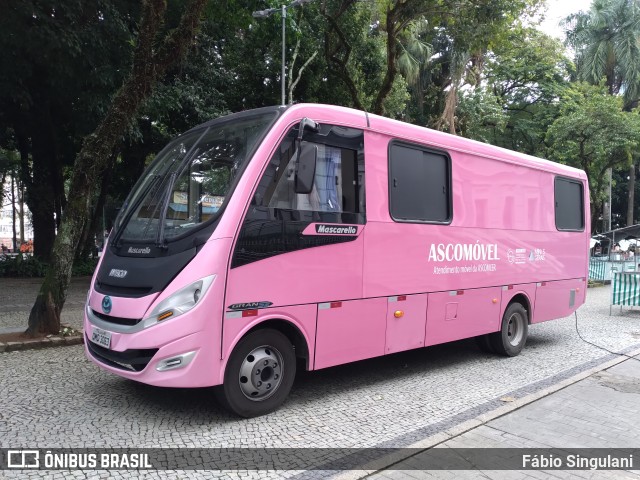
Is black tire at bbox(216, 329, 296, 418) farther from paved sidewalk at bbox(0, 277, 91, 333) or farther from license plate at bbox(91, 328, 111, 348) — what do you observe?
paved sidewalk at bbox(0, 277, 91, 333)

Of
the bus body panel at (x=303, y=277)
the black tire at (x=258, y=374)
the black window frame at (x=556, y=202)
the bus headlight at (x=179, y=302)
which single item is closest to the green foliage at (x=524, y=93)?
the black window frame at (x=556, y=202)

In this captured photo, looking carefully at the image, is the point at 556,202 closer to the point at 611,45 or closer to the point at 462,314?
the point at 462,314

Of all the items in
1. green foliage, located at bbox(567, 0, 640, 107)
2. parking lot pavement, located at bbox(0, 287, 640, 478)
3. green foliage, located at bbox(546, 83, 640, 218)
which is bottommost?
parking lot pavement, located at bbox(0, 287, 640, 478)

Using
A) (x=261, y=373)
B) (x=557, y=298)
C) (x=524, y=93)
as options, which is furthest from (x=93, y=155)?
(x=524, y=93)

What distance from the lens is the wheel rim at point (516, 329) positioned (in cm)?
791

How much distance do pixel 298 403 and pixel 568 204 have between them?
651 cm

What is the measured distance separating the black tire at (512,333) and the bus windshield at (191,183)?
4.85 m

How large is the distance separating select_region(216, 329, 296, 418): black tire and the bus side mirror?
4.57 feet

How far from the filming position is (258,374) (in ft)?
15.6

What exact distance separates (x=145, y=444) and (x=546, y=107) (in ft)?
86.9

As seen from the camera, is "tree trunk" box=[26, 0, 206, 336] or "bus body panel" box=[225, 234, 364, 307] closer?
"bus body panel" box=[225, 234, 364, 307]

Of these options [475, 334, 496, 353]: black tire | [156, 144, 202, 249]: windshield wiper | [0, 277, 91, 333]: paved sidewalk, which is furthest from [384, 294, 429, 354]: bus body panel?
[0, 277, 91, 333]: paved sidewalk

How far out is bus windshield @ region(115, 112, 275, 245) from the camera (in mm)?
4766

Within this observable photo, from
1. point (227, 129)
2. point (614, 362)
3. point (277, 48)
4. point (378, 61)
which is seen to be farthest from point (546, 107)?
point (227, 129)
